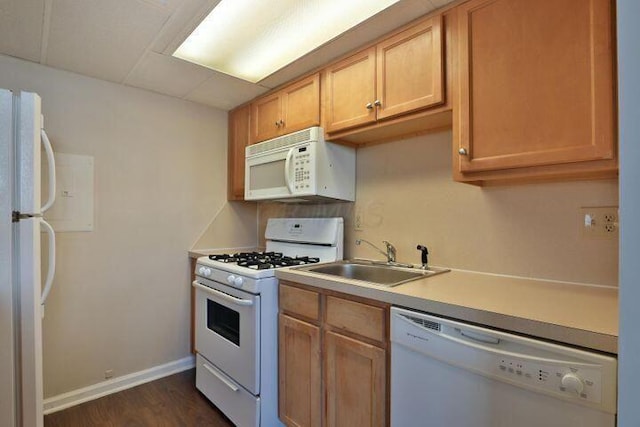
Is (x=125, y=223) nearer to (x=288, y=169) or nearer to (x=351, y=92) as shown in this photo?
(x=288, y=169)

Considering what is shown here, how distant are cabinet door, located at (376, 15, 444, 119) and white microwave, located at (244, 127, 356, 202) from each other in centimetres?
48

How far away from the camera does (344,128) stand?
1.92 m

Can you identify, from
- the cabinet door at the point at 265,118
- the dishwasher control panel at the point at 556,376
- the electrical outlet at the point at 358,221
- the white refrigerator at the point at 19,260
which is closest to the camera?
the dishwasher control panel at the point at 556,376

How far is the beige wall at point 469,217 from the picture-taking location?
1.40m

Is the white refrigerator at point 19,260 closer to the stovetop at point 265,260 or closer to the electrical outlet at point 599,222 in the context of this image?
the stovetop at point 265,260

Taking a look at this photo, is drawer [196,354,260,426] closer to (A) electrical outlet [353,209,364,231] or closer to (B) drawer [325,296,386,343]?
(B) drawer [325,296,386,343]

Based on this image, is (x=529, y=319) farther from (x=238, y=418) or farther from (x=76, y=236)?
(x=76, y=236)

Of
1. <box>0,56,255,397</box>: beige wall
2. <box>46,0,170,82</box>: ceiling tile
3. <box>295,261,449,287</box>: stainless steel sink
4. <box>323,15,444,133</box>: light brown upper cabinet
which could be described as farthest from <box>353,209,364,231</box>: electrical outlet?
<box>46,0,170,82</box>: ceiling tile

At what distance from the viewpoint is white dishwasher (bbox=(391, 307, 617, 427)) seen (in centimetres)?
85

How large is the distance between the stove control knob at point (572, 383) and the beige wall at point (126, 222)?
8.16ft

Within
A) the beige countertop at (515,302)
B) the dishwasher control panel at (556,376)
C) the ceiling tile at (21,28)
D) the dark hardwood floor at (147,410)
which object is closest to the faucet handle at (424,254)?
the beige countertop at (515,302)

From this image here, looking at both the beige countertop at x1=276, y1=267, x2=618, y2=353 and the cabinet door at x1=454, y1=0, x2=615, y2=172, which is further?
the cabinet door at x1=454, y1=0, x2=615, y2=172

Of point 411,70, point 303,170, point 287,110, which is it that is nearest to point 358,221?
point 303,170

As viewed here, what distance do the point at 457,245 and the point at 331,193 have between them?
2.66 feet
